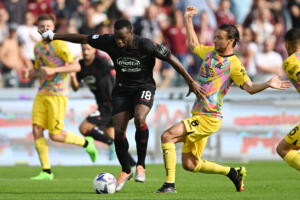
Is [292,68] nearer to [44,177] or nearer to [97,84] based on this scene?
[44,177]

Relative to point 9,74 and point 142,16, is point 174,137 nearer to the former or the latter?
point 9,74

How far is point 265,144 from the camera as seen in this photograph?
17984 millimetres

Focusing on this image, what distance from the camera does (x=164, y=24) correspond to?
20.4m

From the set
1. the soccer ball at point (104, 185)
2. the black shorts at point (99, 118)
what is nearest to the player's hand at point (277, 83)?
the soccer ball at point (104, 185)

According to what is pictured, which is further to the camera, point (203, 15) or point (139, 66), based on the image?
point (203, 15)

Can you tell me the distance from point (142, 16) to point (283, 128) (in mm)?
4957

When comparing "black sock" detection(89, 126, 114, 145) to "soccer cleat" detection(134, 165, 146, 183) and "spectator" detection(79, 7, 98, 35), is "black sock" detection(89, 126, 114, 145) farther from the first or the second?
"soccer cleat" detection(134, 165, 146, 183)

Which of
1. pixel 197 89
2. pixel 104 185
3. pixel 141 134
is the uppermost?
pixel 197 89

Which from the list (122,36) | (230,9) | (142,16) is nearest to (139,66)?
(122,36)

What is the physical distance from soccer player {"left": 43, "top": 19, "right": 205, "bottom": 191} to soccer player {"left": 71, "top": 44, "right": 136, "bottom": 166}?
4.91 metres

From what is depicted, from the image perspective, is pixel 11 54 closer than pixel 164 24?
Yes

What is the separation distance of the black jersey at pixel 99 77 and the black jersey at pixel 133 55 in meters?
5.04

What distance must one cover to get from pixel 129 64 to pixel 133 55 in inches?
5.6

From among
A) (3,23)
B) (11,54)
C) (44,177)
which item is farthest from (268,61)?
(44,177)
